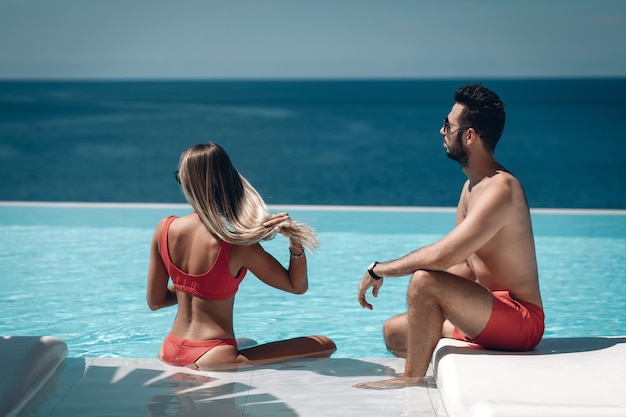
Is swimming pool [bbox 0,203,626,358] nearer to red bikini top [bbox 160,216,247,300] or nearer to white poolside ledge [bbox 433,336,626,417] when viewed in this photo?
red bikini top [bbox 160,216,247,300]

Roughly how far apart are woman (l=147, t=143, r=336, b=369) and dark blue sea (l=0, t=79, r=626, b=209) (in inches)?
446

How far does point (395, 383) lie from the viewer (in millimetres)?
3426

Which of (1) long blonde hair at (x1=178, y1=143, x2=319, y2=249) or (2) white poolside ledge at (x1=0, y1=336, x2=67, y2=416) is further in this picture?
(1) long blonde hair at (x1=178, y1=143, x2=319, y2=249)

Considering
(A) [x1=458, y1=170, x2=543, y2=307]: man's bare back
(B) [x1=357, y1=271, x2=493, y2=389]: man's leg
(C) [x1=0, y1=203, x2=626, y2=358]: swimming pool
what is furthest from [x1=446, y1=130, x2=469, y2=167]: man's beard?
(C) [x1=0, y1=203, x2=626, y2=358]: swimming pool

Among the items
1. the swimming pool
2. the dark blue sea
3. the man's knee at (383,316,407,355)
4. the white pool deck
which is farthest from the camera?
the dark blue sea

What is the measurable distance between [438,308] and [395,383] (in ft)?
1.09

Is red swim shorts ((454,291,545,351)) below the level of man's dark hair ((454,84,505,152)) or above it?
below

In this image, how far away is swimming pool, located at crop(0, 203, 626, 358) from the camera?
538cm

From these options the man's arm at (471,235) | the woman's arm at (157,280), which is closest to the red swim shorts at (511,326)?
the man's arm at (471,235)

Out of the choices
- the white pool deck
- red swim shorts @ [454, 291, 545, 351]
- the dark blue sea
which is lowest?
the white pool deck

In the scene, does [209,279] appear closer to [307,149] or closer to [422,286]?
[422,286]

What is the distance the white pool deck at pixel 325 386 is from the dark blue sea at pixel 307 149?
11367 mm

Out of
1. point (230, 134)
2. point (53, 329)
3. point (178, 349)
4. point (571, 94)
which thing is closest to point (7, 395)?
point (178, 349)

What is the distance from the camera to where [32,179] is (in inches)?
781
